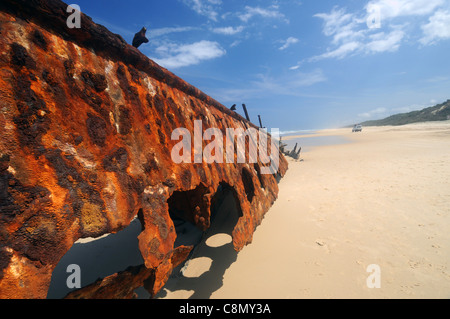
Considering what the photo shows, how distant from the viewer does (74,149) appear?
1.24 meters

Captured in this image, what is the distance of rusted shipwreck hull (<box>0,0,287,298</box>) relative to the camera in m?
0.97

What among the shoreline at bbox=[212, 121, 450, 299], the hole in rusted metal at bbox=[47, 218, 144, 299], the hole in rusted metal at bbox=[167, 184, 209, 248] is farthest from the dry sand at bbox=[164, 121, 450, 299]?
the hole in rusted metal at bbox=[47, 218, 144, 299]

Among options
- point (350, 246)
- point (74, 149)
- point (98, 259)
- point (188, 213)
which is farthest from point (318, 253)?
point (98, 259)

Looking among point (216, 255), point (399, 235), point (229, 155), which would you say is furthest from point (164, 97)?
point (399, 235)

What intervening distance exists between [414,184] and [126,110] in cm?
802

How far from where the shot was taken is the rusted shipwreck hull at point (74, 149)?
3.19ft

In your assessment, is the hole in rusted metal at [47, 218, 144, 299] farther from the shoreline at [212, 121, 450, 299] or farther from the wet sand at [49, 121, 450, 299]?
the shoreline at [212, 121, 450, 299]

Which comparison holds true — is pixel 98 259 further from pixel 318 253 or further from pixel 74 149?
pixel 318 253

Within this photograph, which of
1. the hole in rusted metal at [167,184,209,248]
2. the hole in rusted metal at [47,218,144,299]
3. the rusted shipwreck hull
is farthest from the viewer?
the hole in rusted metal at [47,218,144,299]

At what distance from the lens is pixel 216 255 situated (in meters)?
3.47

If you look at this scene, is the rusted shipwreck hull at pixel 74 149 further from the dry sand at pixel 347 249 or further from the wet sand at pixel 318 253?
the dry sand at pixel 347 249

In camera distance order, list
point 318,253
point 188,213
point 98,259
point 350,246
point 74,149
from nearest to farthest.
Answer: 1. point 74,149
2. point 318,253
3. point 350,246
4. point 98,259
5. point 188,213

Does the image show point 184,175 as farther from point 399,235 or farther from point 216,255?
point 399,235

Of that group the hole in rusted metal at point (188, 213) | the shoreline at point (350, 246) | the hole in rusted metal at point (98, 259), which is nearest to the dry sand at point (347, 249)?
the shoreline at point (350, 246)
